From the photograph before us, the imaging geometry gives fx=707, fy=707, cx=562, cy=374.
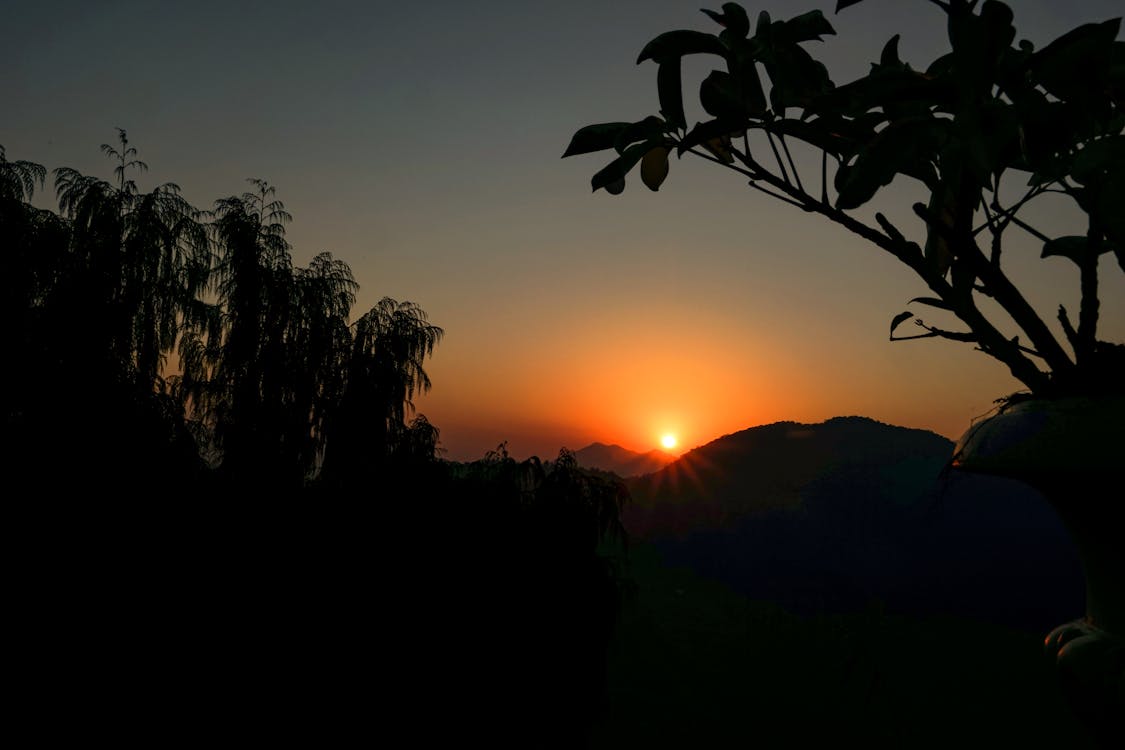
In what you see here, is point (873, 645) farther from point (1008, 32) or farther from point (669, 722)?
point (1008, 32)

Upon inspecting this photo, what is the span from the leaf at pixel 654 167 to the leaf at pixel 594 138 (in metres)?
0.13

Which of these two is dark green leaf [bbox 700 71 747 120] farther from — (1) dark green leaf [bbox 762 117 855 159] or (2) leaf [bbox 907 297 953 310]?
(2) leaf [bbox 907 297 953 310]

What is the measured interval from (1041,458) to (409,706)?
428 cm

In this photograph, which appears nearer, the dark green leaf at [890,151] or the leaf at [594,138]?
the dark green leaf at [890,151]

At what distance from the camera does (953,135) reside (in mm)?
646

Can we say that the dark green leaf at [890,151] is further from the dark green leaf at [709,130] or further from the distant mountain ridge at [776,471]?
the distant mountain ridge at [776,471]

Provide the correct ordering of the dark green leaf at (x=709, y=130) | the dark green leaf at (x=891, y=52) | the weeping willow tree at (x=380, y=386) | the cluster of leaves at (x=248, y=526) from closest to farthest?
the dark green leaf at (x=709, y=130)
the dark green leaf at (x=891, y=52)
the cluster of leaves at (x=248, y=526)
the weeping willow tree at (x=380, y=386)

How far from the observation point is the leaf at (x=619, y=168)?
0.89 metres

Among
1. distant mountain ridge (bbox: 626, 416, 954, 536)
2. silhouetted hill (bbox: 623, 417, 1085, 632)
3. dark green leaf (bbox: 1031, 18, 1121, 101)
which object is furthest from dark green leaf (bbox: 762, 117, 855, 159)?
distant mountain ridge (bbox: 626, 416, 954, 536)

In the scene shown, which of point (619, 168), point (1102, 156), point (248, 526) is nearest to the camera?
point (1102, 156)

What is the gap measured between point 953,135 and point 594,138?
0.38m

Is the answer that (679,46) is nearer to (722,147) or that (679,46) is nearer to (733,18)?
(733,18)

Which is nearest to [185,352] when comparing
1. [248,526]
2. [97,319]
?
[97,319]

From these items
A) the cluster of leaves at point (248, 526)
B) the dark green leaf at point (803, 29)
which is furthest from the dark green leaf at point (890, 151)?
the cluster of leaves at point (248, 526)
